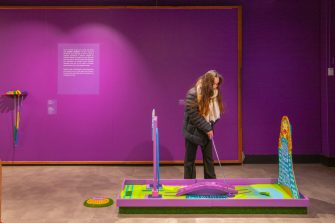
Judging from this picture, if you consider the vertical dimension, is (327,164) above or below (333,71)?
below

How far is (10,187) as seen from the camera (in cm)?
507

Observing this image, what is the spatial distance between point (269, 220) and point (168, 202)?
3.09ft

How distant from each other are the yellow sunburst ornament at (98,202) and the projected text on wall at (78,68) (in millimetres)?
2460

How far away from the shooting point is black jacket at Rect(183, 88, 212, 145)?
14.3ft

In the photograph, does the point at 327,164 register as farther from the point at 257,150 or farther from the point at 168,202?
the point at 168,202

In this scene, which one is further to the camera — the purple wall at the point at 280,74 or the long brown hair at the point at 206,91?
the purple wall at the point at 280,74

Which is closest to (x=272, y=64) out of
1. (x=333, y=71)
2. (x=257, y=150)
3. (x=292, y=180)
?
(x=333, y=71)

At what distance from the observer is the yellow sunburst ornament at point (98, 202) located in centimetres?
423

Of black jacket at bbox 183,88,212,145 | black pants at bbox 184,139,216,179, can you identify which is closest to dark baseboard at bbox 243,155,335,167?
black pants at bbox 184,139,216,179

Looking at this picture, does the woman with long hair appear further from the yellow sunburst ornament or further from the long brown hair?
the yellow sunburst ornament

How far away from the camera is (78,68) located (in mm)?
6473

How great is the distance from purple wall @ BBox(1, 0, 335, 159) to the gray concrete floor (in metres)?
0.53

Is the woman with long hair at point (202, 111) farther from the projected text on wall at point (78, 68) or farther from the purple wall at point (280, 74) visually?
the projected text on wall at point (78, 68)

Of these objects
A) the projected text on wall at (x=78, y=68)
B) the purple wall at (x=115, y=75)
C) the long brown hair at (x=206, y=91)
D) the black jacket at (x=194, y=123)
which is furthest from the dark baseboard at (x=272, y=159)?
the projected text on wall at (x=78, y=68)
